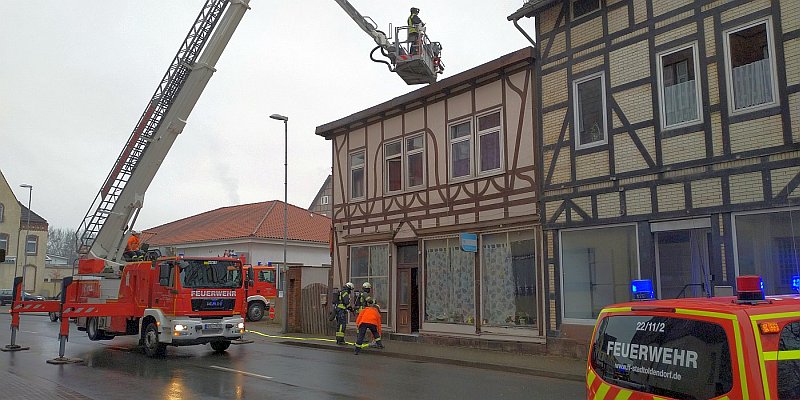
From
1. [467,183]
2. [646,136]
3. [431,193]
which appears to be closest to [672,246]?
[646,136]

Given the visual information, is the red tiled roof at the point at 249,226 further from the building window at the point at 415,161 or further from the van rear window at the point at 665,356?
the van rear window at the point at 665,356

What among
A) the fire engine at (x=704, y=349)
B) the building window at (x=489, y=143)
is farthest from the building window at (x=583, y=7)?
the fire engine at (x=704, y=349)

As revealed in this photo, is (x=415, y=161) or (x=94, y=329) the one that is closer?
(x=94, y=329)

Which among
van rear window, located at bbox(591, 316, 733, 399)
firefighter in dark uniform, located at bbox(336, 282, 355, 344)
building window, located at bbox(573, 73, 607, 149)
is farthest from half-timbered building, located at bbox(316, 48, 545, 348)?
van rear window, located at bbox(591, 316, 733, 399)

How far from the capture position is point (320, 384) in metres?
11.4

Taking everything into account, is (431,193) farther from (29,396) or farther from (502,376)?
(29,396)

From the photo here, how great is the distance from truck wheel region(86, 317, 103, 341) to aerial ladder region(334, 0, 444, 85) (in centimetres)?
1108

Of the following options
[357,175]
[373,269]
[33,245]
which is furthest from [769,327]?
[33,245]

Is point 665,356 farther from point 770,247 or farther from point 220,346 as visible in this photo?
point 220,346

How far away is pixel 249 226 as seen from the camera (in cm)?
4034

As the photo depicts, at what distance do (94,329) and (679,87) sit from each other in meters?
16.5

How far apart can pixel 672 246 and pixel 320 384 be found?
288 inches

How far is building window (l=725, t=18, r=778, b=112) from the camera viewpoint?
462 inches

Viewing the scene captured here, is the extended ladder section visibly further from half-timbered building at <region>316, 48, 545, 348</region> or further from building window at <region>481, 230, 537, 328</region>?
building window at <region>481, 230, 537, 328</region>
